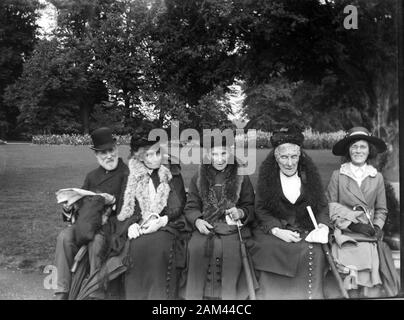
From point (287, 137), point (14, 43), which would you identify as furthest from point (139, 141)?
point (14, 43)

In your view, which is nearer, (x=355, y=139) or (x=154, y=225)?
(x=154, y=225)

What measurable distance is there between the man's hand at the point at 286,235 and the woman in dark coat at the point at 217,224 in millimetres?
221

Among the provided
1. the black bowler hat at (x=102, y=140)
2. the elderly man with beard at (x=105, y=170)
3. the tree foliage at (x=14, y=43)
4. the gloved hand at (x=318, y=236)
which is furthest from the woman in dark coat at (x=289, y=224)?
the tree foliage at (x=14, y=43)

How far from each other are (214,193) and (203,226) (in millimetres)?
293

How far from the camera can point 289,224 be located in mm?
3947

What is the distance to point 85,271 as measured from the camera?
152 inches

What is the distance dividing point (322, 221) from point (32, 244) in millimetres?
2417

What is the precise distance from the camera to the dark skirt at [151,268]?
3.80 m

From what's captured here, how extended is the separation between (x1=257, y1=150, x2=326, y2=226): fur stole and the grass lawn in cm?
7

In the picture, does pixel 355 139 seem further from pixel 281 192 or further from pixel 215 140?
pixel 215 140

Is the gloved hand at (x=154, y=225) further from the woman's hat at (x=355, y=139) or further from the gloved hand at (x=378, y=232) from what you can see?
the gloved hand at (x=378, y=232)

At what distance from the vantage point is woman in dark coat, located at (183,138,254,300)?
12.6 ft
